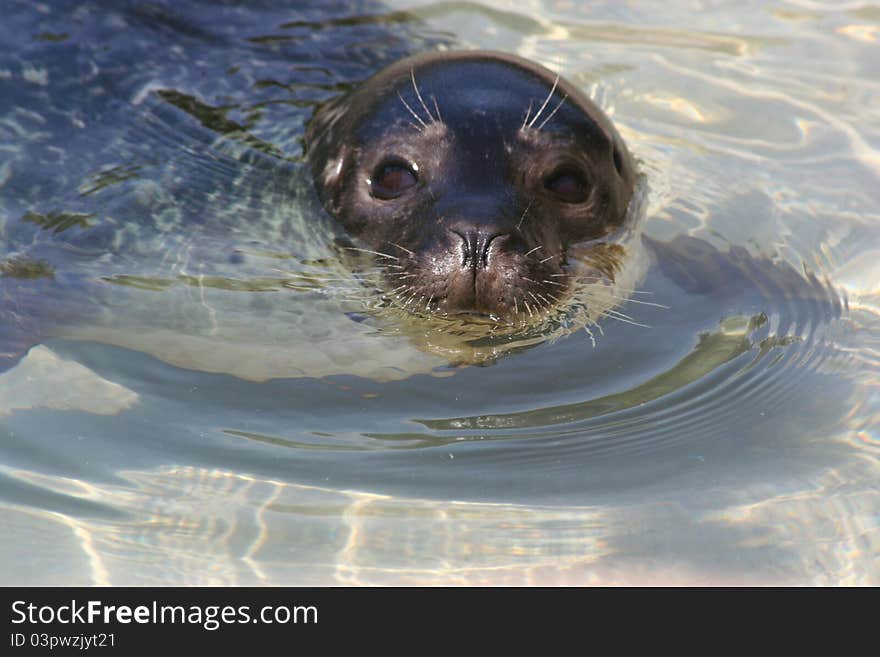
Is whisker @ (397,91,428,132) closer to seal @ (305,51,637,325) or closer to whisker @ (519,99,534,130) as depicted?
seal @ (305,51,637,325)

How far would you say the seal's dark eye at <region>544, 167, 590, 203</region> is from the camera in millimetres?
4321

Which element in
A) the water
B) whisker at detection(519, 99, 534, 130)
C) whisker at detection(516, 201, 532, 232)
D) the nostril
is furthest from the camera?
whisker at detection(519, 99, 534, 130)

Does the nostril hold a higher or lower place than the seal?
lower

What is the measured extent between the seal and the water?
22 centimetres

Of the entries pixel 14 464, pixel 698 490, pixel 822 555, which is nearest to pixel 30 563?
pixel 14 464

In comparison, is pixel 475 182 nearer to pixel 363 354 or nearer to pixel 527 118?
pixel 527 118

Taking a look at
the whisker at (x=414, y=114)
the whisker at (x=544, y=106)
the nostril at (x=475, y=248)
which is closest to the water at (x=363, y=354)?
the nostril at (x=475, y=248)

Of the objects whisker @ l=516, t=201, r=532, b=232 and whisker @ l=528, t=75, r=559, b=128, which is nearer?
whisker @ l=516, t=201, r=532, b=232

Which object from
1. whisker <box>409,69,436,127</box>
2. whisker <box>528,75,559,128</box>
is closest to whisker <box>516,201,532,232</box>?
whisker <box>528,75,559,128</box>

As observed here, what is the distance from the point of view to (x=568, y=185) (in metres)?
4.37

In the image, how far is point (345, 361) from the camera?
4105 millimetres

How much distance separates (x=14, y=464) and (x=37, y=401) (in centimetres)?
36

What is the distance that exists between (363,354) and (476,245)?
63 centimetres
